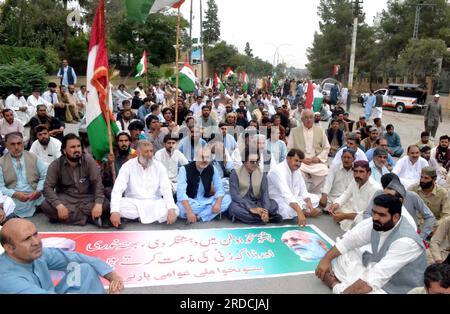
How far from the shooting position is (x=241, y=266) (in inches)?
133

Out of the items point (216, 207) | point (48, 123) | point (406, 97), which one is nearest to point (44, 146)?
point (48, 123)

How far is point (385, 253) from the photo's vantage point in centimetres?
276

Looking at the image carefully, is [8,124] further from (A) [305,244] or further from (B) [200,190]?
(A) [305,244]

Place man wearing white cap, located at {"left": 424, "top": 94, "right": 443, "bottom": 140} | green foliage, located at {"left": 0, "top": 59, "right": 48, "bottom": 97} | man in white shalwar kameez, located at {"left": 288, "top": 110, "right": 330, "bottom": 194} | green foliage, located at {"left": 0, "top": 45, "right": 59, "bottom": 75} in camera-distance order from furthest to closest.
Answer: green foliage, located at {"left": 0, "top": 45, "right": 59, "bottom": 75} → green foliage, located at {"left": 0, "top": 59, "right": 48, "bottom": 97} → man wearing white cap, located at {"left": 424, "top": 94, "right": 443, "bottom": 140} → man in white shalwar kameez, located at {"left": 288, "top": 110, "right": 330, "bottom": 194}

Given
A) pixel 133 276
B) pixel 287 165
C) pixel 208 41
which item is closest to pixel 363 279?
pixel 133 276

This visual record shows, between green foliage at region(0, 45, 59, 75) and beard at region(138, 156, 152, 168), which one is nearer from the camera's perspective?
beard at region(138, 156, 152, 168)

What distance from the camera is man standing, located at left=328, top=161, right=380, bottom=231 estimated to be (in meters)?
4.20

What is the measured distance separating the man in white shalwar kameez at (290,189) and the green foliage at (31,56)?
616 inches

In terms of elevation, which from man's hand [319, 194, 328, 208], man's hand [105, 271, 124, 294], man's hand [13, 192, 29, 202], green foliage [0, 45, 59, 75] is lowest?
man's hand [319, 194, 328, 208]

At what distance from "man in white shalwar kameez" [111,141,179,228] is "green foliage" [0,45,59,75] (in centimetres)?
1489

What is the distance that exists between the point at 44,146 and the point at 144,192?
5.97ft

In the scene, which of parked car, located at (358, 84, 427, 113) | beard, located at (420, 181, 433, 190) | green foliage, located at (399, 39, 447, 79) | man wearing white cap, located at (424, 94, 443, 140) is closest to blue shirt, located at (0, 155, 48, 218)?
beard, located at (420, 181, 433, 190)

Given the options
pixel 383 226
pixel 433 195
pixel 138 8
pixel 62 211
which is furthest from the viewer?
pixel 138 8

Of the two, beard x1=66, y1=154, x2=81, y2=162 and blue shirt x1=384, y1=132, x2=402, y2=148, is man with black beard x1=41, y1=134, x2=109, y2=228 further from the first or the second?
blue shirt x1=384, y1=132, x2=402, y2=148
